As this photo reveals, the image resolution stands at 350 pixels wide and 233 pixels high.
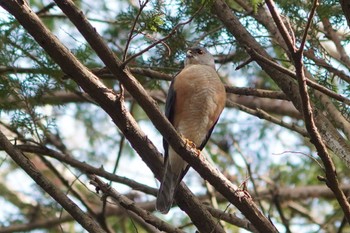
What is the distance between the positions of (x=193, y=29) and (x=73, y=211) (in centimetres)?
225

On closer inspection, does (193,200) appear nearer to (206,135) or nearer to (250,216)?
(250,216)

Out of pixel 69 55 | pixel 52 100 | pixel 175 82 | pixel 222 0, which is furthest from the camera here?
pixel 52 100

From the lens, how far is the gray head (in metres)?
6.64

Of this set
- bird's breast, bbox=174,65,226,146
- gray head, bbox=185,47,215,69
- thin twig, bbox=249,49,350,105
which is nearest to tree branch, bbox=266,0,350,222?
thin twig, bbox=249,49,350,105

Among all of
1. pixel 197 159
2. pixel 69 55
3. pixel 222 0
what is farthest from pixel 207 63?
pixel 69 55

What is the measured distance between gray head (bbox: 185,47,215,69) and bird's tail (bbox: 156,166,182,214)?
4.63 feet

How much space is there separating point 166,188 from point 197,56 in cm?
163

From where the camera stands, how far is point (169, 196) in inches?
215

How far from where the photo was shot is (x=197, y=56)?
6.70 metres

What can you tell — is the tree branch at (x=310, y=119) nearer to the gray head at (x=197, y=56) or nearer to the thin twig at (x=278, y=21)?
the thin twig at (x=278, y=21)

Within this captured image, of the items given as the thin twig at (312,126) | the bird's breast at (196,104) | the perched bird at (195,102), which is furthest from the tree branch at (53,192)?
the thin twig at (312,126)

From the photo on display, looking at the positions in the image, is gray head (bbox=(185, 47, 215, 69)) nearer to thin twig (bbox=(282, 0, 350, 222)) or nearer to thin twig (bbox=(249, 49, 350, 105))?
thin twig (bbox=(249, 49, 350, 105))

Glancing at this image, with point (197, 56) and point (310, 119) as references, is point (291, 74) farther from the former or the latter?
point (197, 56)

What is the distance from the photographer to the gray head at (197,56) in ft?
21.8
